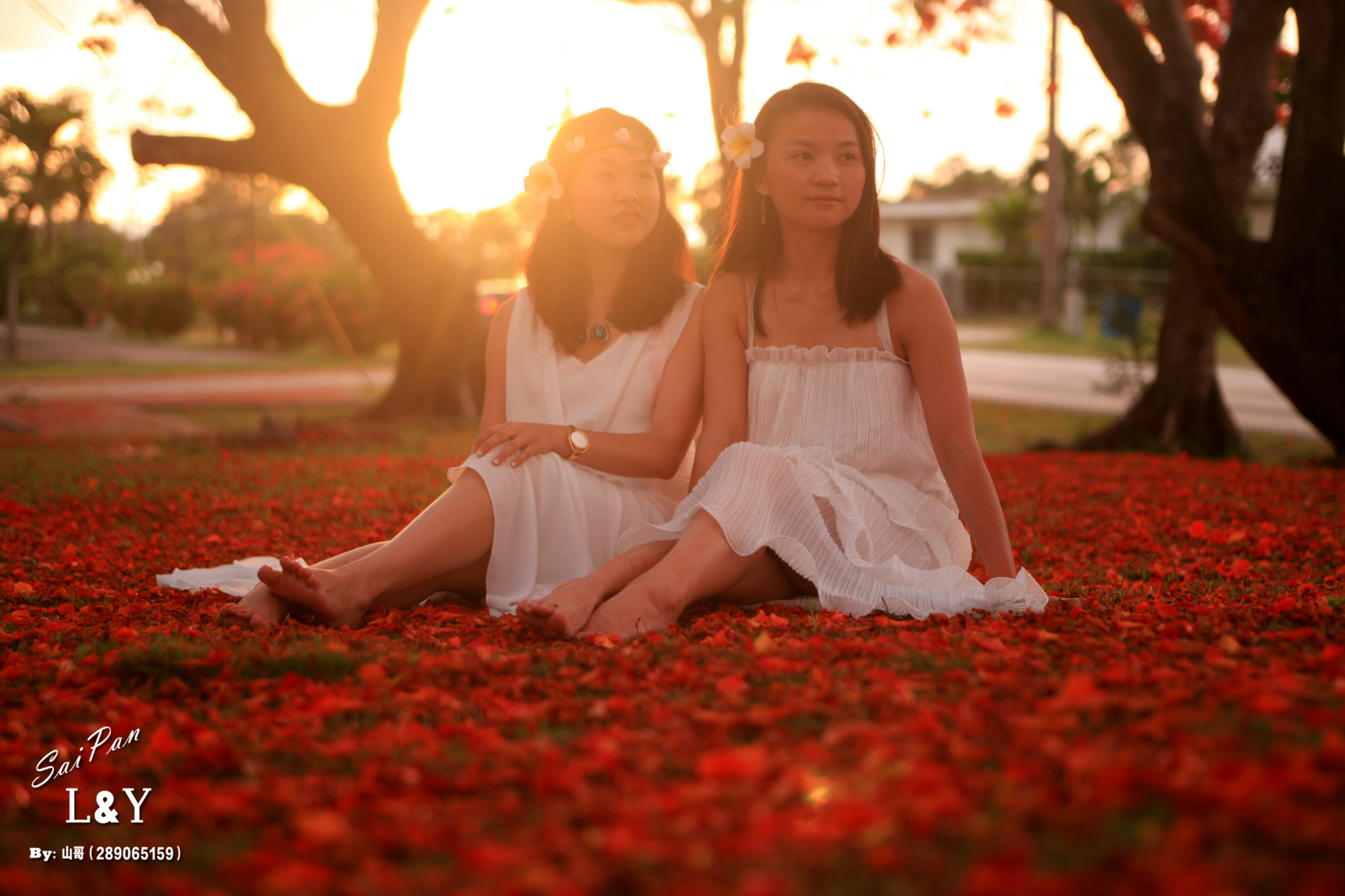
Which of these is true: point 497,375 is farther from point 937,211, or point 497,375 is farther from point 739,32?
point 937,211

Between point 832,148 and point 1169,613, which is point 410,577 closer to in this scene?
point 832,148

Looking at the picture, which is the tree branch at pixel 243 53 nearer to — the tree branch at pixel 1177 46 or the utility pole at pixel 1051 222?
the tree branch at pixel 1177 46

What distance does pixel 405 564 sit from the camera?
3139mm

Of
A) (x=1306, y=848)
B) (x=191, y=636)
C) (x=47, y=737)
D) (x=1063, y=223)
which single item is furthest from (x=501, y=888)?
(x=1063, y=223)

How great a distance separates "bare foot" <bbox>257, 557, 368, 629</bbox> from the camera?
2.97 meters

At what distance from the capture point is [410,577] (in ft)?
10.4

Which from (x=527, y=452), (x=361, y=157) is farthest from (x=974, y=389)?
(x=527, y=452)

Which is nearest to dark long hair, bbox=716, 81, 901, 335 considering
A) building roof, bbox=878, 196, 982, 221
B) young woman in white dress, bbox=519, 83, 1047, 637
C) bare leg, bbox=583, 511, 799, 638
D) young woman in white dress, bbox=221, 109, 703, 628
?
A: young woman in white dress, bbox=519, 83, 1047, 637

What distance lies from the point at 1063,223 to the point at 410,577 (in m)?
46.8

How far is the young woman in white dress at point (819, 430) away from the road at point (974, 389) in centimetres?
773

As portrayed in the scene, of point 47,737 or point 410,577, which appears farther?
point 410,577

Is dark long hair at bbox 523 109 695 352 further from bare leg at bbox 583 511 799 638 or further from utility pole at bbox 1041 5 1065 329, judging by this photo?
utility pole at bbox 1041 5 1065 329

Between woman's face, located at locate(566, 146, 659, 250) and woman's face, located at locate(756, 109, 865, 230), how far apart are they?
52cm

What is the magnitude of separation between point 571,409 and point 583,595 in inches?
36.3
